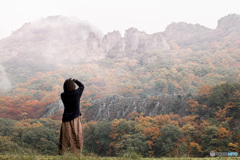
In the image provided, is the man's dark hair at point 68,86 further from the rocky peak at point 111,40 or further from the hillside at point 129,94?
the rocky peak at point 111,40

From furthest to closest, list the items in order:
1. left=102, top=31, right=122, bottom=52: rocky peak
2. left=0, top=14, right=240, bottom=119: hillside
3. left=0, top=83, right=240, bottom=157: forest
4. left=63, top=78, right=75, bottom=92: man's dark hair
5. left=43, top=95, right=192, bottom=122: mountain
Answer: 1. left=102, top=31, right=122, bottom=52: rocky peak
2. left=0, top=14, right=240, bottom=119: hillside
3. left=43, top=95, right=192, bottom=122: mountain
4. left=0, top=83, right=240, bottom=157: forest
5. left=63, top=78, right=75, bottom=92: man's dark hair

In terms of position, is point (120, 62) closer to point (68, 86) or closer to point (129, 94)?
point (129, 94)

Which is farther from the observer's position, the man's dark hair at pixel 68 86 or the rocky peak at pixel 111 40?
the rocky peak at pixel 111 40

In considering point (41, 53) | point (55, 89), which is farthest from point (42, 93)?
point (41, 53)

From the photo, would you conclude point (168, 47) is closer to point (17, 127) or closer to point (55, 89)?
point (55, 89)

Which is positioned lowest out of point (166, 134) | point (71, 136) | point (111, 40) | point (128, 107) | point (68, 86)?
point (166, 134)

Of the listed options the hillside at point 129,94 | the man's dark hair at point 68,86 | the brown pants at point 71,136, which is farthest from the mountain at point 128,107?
the man's dark hair at point 68,86

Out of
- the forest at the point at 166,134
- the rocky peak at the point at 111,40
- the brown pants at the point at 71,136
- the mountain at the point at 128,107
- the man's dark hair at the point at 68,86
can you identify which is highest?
the rocky peak at the point at 111,40

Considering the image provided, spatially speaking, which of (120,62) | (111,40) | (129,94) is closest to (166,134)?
(129,94)

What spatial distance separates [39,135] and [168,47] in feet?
315

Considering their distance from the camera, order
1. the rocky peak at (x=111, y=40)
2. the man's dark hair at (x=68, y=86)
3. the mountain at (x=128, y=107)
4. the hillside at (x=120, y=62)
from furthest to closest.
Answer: the rocky peak at (x=111, y=40)
the hillside at (x=120, y=62)
the mountain at (x=128, y=107)
the man's dark hair at (x=68, y=86)

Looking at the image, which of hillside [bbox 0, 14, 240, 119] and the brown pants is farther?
hillside [bbox 0, 14, 240, 119]

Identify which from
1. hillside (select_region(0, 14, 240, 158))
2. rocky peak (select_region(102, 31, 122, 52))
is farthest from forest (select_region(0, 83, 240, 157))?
rocky peak (select_region(102, 31, 122, 52))

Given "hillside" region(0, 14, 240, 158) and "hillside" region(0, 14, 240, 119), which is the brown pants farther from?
"hillside" region(0, 14, 240, 119)
